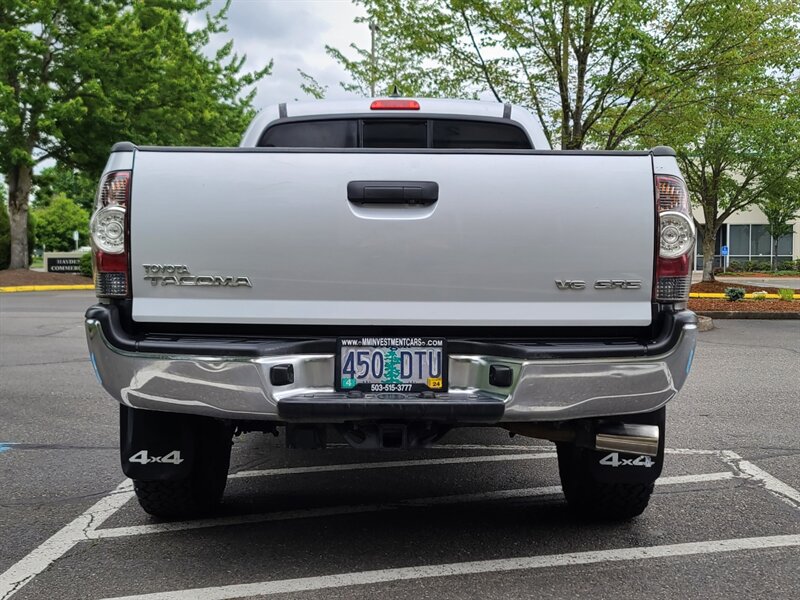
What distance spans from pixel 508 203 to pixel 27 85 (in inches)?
1035

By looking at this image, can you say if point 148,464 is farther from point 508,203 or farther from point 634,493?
point 634,493

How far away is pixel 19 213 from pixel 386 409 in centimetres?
2722

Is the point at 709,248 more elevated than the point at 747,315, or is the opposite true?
the point at 709,248

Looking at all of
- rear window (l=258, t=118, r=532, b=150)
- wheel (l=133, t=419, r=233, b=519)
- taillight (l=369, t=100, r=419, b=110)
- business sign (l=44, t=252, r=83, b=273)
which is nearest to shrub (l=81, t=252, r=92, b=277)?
business sign (l=44, t=252, r=83, b=273)

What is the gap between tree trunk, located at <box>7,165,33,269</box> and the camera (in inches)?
1048

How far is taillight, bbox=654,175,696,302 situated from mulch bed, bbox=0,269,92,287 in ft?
78.4

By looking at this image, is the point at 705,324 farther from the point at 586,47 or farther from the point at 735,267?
the point at 735,267

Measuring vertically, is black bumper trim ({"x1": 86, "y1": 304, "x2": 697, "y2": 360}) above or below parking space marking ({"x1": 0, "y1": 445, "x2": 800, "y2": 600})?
above

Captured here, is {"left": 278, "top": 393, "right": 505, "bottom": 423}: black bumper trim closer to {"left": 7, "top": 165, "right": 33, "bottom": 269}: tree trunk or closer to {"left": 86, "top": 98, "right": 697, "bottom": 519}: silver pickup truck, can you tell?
{"left": 86, "top": 98, "right": 697, "bottom": 519}: silver pickup truck

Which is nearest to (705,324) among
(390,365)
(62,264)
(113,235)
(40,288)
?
(390,365)

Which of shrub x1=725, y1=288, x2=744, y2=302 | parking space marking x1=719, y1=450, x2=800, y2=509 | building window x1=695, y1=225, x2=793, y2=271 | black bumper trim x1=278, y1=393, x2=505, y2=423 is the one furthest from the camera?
building window x1=695, y1=225, x2=793, y2=271

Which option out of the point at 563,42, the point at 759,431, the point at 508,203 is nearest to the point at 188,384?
the point at 508,203

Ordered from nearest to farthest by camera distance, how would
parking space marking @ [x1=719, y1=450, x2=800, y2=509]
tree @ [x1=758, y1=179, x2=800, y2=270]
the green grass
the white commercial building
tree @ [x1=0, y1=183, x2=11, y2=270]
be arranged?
parking space marking @ [x1=719, y1=450, x2=800, y2=509] < tree @ [x1=758, y1=179, x2=800, y2=270] < tree @ [x1=0, y1=183, x2=11, y2=270] < the green grass < the white commercial building

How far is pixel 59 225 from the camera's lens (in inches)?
2100
